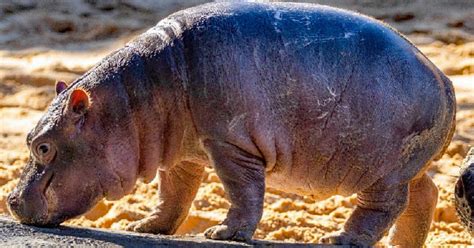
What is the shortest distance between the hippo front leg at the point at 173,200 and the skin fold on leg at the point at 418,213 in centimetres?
86

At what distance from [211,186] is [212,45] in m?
2.07

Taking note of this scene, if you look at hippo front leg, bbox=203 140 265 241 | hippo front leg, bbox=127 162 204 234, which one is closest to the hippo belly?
hippo front leg, bbox=203 140 265 241

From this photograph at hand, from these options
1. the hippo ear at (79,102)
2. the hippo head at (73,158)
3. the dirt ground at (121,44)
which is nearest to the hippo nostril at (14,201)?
the hippo head at (73,158)

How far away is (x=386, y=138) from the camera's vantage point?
3.72 meters

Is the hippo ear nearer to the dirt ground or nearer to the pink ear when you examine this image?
the pink ear

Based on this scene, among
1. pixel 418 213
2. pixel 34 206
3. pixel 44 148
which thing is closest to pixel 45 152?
pixel 44 148

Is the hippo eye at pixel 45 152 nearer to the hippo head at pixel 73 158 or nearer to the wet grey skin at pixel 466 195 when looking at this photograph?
the hippo head at pixel 73 158

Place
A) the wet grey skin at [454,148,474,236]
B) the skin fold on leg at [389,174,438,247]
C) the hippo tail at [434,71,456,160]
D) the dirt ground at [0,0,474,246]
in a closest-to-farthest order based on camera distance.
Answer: the wet grey skin at [454,148,474,236] < the hippo tail at [434,71,456,160] < the skin fold on leg at [389,174,438,247] < the dirt ground at [0,0,474,246]

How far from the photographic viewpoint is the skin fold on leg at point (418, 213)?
420 centimetres

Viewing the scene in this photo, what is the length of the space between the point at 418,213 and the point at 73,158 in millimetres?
1466

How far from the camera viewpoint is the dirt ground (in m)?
5.35

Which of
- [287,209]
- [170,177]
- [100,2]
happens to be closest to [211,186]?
[287,209]

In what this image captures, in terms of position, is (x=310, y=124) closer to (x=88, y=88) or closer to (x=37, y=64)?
(x=88, y=88)

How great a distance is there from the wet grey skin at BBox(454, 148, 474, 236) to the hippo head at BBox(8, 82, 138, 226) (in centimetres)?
111
